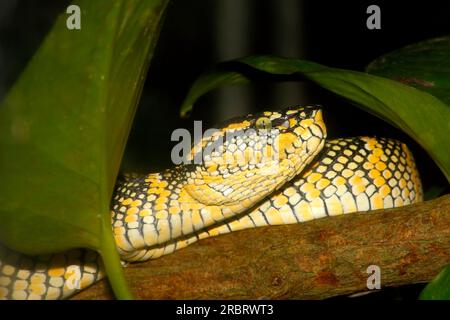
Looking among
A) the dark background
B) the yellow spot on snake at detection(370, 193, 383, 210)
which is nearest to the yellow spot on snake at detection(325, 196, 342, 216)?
the yellow spot on snake at detection(370, 193, 383, 210)

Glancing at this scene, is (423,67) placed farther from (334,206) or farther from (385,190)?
(334,206)

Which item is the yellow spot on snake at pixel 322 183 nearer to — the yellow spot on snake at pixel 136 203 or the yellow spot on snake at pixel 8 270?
the yellow spot on snake at pixel 136 203

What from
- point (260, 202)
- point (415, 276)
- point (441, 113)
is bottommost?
point (415, 276)

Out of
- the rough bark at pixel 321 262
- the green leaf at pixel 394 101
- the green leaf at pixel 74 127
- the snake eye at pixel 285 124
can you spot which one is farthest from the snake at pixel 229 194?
the green leaf at pixel 74 127

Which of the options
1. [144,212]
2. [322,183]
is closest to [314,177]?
[322,183]

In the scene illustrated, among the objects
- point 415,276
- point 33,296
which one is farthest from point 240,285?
point 33,296
